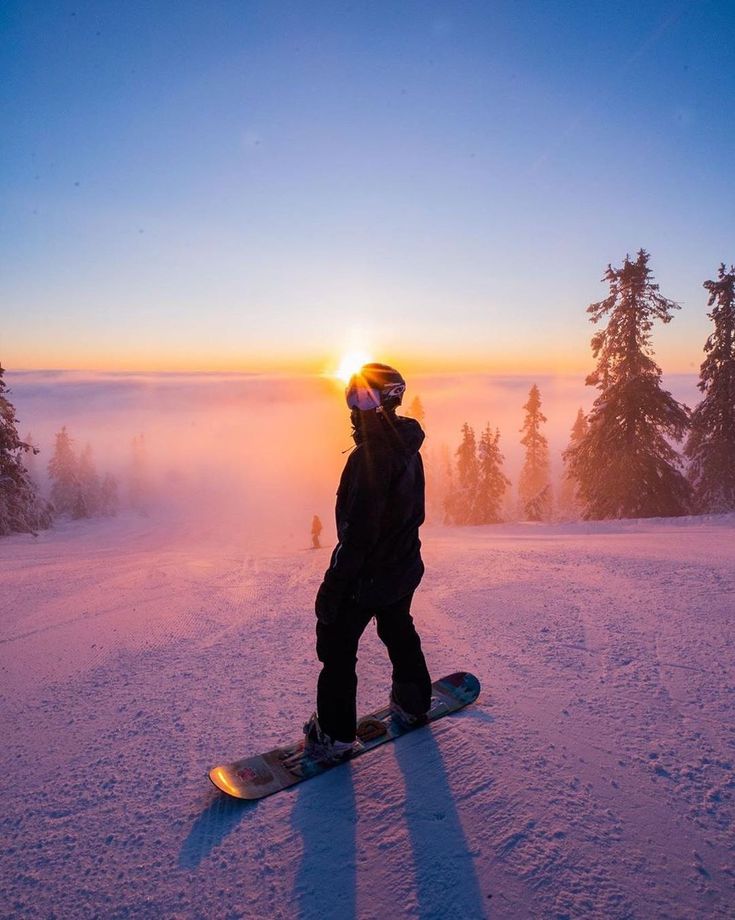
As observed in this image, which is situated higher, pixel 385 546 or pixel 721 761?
pixel 385 546

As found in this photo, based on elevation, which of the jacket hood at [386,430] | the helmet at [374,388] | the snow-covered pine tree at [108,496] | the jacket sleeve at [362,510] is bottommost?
the snow-covered pine tree at [108,496]

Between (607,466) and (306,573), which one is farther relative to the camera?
(607,466)

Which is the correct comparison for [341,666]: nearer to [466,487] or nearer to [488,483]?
[488,483]

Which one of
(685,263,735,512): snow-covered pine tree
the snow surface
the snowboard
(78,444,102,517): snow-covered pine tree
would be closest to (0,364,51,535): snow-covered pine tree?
the snow surface

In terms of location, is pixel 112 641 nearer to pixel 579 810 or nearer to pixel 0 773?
pixel 0 773

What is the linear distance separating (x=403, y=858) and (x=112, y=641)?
4.35 metres

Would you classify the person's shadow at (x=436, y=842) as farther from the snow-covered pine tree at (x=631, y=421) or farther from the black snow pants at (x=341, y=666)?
the snow-covered pine tree at (x=631, y=421)

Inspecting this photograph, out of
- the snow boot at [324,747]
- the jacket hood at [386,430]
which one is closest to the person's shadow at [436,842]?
the snow boot at [324,747]

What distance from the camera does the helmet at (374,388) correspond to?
3107 millimetres

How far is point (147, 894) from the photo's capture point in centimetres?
227

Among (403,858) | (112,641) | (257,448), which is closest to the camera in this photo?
(403,858)

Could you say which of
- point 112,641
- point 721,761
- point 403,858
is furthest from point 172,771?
point 721,761

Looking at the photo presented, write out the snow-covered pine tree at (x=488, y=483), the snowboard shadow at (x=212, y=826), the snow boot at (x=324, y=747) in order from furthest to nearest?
the snow-covered pine tree at (x=488, y=483) → the snow boot at (x=324, y=747) → the snowboard shadow at (x=212, y=826)

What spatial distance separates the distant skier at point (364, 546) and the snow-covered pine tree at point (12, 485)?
995 inches
